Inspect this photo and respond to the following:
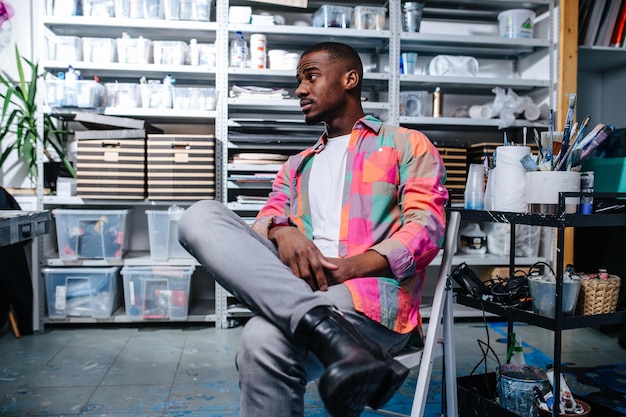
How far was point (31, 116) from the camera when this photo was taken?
10.2 feet

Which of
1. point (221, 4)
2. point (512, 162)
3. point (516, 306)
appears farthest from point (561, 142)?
point (221, 4)

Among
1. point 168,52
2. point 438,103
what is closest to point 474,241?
point 438,103

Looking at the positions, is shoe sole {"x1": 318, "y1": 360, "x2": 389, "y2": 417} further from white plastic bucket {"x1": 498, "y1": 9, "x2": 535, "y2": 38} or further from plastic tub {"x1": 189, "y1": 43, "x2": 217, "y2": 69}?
white plastic bucket {"x1": 498, "y1": 9, "x2": 535, "y2": 38}

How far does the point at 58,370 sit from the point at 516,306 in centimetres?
195

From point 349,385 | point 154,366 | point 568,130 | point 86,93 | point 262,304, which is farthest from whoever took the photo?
point 86,93

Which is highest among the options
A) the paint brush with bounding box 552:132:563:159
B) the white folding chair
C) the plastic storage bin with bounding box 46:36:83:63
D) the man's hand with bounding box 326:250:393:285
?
the plastic storage bin with bounding box 46:36:83:63

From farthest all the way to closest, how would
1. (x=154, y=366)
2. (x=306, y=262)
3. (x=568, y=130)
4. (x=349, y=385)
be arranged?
(x=154, y=366) → (x=568, y=130) → (x=306, y=262) → (x=349, y=385)

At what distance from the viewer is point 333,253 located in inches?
58.4

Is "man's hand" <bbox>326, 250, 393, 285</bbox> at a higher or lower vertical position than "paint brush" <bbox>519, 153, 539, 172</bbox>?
lower

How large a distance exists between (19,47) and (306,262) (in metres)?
2.98

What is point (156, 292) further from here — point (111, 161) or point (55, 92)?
point (55, 92)

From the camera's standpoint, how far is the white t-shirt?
1515 mm

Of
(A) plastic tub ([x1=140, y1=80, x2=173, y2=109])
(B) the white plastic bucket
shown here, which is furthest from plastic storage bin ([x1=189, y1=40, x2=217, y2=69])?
(B) the white plastic bucket

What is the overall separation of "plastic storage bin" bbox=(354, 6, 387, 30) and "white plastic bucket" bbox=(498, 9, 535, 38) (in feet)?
2.65
